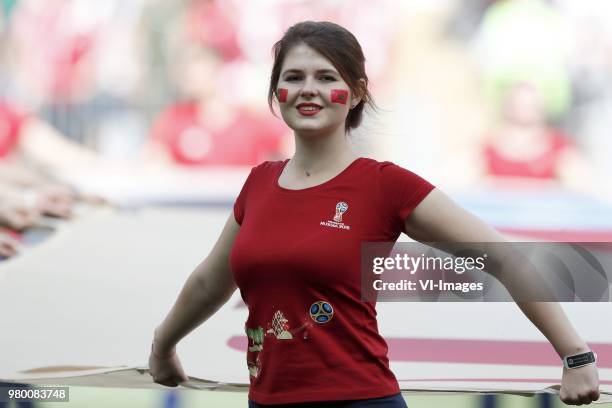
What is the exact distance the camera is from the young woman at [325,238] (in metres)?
1.39

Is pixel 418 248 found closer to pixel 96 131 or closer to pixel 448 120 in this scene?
pixel 448 120

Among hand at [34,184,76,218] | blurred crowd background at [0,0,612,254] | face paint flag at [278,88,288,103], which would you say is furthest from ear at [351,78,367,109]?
hand at [34,184,76,218]

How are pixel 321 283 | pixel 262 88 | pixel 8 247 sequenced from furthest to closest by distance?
pixel 262 88, pixel 8 247, pixel 321 283

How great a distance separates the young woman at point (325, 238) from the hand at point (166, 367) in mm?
304

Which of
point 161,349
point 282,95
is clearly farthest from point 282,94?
point 161,349

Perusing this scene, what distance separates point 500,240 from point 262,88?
3.96 feet

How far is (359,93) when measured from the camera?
153cm

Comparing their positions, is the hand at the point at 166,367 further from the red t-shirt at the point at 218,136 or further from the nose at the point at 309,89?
the red t-shirt at the point at 218,136

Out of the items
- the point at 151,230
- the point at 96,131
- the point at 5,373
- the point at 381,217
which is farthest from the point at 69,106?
the point at 381,217

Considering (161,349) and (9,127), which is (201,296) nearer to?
(161,349)

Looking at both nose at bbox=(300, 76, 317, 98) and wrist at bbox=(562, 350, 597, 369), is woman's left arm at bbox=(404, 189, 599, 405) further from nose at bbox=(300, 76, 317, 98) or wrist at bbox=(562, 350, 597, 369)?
nose at bbox=(300, 76, 317, 98)

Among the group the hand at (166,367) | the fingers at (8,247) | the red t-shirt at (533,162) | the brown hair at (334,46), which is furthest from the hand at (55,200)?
the brown hair at (334,46)

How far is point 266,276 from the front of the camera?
4.65 feet

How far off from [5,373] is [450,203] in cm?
120
